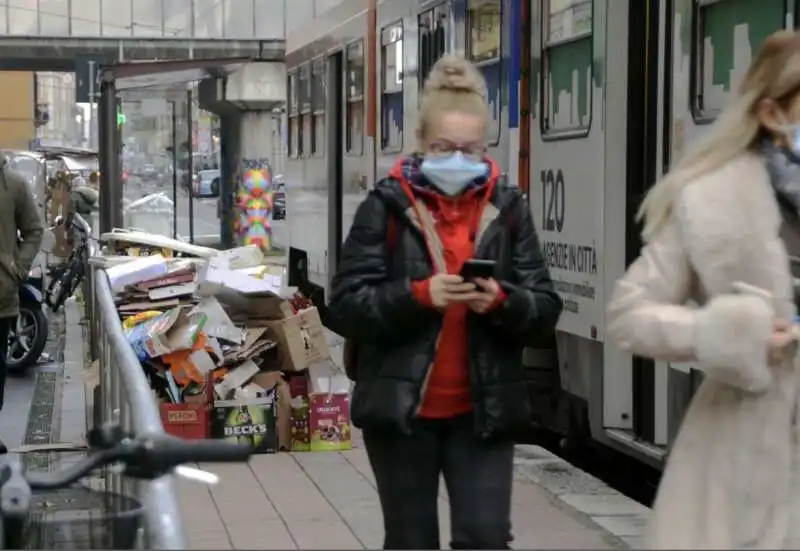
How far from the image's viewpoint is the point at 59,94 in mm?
85938

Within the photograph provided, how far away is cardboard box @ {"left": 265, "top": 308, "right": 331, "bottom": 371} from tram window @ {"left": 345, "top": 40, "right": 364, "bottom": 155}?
521cm

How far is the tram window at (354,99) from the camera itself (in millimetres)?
14023

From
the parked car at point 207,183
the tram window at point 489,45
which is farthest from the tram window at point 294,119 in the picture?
the parked car at point 207,183

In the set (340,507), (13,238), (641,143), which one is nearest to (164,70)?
(13,238)

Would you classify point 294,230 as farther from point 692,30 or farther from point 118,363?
point 118,363

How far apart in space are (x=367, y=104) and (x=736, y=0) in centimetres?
733

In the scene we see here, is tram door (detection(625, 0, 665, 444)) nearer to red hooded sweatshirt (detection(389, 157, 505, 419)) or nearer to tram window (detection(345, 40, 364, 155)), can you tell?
red hooded sweatshirt (detection(389, 157, 505, 419))

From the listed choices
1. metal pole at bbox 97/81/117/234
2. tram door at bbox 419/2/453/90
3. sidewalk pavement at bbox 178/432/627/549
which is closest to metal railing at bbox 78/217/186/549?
sidewalk pavement at bbox 178/432/627/549

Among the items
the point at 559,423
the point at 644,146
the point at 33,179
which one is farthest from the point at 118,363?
the point at 33,179

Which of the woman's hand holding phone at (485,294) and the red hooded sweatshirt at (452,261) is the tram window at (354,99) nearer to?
the red hooded sweatshirt at (452,261)

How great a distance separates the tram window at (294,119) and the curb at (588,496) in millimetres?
10668

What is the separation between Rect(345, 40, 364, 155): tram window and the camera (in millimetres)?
14023

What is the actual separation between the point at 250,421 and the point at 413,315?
4.54 metres

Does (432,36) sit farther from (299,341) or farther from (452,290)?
(452,290)
